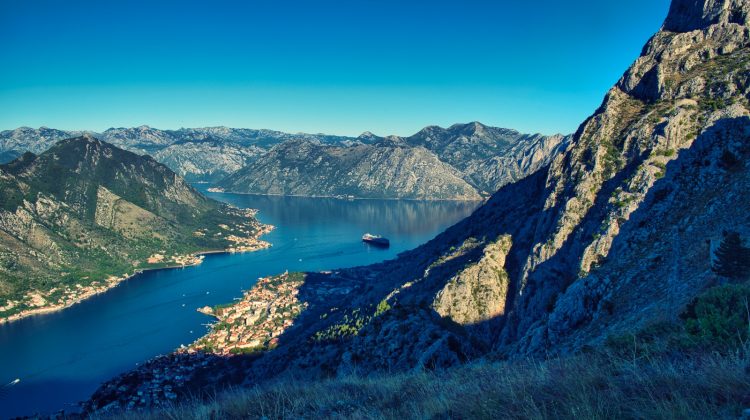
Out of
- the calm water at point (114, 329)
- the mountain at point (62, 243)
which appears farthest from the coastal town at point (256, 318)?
the mountain at point (62, 243)

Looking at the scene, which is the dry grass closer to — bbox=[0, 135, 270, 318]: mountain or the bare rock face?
the bare rock face

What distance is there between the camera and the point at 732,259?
1698 cm

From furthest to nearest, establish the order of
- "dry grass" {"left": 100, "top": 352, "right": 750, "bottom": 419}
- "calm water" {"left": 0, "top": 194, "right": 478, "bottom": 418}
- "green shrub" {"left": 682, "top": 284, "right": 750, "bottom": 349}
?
"calm water" {"left": 0, "top": 194, "right": 478, "bottom": 418}
"green shrub" {"left": 682, "top": 284, "right": 750, "bottom": 349}
"dry grass" {"left": 100, "top": 352, "right": 750, "bottom": 419}

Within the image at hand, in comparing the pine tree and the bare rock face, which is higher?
the pine tree

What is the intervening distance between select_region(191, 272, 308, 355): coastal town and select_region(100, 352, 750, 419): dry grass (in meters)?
73.6

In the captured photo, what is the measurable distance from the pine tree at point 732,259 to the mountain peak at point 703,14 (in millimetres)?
43549

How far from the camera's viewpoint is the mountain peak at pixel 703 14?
4656 cm

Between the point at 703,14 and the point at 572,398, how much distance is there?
209 ft

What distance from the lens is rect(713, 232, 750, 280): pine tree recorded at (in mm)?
16042

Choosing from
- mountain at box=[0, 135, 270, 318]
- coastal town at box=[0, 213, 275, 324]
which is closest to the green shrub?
coastal town at box=[0, 213, 275, 324]

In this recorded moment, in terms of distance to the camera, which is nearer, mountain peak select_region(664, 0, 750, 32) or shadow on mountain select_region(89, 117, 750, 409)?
shadow on mountain select_region(89, 117, 750, 409)

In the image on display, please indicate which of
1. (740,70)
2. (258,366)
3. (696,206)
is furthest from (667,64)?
(258,366)

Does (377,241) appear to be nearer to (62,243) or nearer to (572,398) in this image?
(62,243)

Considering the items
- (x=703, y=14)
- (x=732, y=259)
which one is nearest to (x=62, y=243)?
(x=703, y=14)
